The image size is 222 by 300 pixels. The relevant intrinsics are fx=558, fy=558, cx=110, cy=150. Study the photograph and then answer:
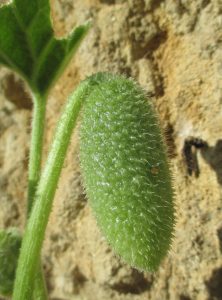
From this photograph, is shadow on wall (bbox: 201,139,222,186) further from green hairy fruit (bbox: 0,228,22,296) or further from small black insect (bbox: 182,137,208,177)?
green hairy fruit (bbox: 0,228,22,296)

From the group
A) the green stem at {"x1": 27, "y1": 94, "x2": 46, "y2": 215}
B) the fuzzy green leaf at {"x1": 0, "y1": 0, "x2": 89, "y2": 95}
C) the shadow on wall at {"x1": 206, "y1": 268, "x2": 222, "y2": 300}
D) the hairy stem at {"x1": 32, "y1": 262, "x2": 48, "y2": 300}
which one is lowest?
the hairy stem at {"x1": 32, "y1": 262, "x2": 48, "y2": 300}

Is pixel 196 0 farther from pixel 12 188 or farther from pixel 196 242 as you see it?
pixel 12 188

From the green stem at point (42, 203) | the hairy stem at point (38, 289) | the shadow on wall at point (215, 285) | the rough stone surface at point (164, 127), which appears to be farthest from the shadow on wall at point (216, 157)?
the hairy stem at point (38, 289)

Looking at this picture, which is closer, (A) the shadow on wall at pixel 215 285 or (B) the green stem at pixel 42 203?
(B) the green stem at pixel 42 203

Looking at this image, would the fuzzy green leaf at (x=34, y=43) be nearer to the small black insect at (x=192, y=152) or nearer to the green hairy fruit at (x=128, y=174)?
the green hairy fruit at (x=128, y=174)

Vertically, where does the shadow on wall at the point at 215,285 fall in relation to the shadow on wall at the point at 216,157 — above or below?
below

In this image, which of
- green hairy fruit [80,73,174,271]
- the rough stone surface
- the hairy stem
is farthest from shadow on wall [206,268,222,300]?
the hairy stem

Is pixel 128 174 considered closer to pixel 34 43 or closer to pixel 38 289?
pixel 38 289
